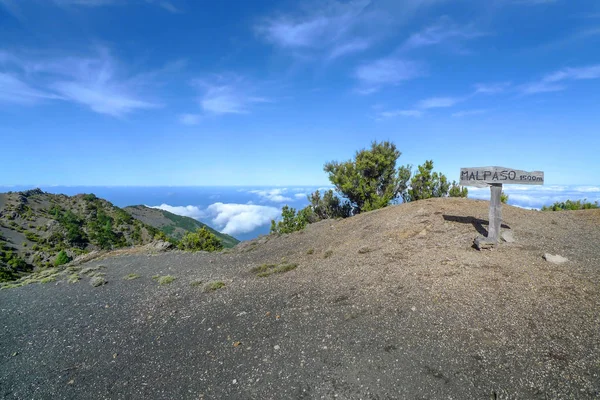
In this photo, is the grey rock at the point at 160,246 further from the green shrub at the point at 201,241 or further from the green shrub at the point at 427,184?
the green shrub at the point at 427,184

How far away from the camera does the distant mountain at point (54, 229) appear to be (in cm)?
5531

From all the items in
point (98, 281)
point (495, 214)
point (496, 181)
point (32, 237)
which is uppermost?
point (496, 181)

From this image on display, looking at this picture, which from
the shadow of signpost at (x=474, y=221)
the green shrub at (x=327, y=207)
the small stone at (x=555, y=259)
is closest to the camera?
the small stone at (x=555, y=259)

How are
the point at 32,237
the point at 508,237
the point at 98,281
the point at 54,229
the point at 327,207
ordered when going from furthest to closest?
1. the point at 54,229
2. the point at 32,237
3. the point at 327,207
4. the point at 98,281
5. the point at 508,237

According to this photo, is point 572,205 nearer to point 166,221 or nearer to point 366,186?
point 366,186

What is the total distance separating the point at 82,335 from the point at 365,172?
74.1 feet

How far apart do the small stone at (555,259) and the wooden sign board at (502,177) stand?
236 cm

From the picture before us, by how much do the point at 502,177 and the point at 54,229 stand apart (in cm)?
8035

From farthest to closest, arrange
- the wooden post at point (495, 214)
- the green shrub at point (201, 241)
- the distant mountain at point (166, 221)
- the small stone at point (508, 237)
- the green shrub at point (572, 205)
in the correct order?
1. the distant mountain at point (166, 221)
2. the green shrub at point (201, 241)
3. the green shrub at point (572, 205)
4. the small stone at point (508, 237)
5. the wooden post at point (495, 214)

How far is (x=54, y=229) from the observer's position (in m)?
66.2

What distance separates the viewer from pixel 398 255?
36.1 feet

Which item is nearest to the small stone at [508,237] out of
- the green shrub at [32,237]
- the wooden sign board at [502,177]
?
the wooden sign board at [502,177]

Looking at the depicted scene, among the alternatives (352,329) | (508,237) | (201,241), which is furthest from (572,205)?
(201,241)

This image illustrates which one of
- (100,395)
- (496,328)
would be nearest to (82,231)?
(100,395)
